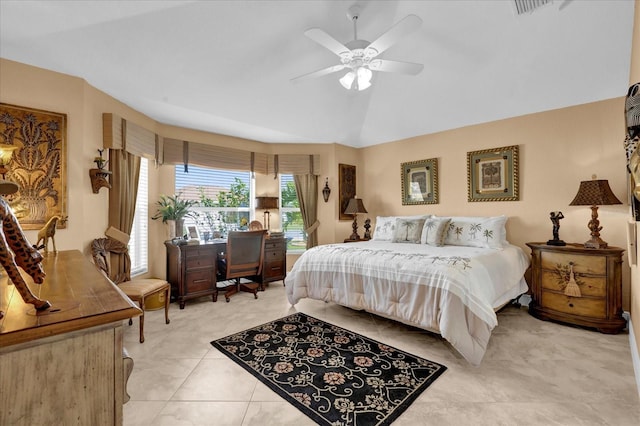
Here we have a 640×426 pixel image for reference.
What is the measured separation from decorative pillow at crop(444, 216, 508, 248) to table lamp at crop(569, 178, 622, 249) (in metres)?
0.75

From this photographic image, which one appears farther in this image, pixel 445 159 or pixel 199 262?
pixel 445 159

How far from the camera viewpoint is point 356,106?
4480mm

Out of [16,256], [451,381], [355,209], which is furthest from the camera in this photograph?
[355,209]

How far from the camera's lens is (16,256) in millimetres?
827

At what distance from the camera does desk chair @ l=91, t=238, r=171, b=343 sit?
2.75 meters

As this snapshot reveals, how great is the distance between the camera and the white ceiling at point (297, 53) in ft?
7.86

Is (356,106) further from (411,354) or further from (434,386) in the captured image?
(434,386)

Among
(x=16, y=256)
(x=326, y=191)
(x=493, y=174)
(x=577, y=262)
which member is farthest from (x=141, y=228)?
(x=577, y=262)

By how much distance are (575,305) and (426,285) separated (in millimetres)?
1763

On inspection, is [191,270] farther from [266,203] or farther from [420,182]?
[420,182]

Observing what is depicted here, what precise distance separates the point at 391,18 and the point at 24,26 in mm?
3121

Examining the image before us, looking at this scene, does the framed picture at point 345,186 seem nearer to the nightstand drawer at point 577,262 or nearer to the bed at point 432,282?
the bed at point 432,282

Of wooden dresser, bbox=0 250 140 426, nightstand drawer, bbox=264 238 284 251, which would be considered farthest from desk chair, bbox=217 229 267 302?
wooden dresser, bbox=0 250 140 426

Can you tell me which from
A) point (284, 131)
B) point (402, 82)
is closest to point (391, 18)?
point (402, 82)
